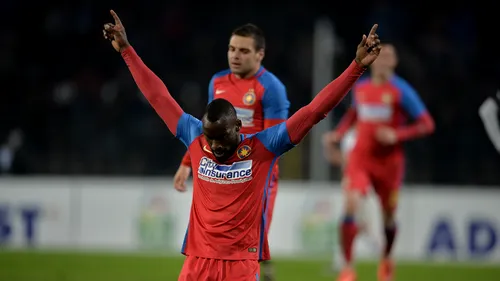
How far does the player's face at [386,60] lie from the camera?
944cm

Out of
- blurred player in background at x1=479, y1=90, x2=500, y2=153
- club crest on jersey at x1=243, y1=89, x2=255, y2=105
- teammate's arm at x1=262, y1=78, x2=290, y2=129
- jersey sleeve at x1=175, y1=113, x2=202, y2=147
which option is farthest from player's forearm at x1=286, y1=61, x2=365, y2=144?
blurred player in background at x1=479, y1=90, x2=500, y2=153

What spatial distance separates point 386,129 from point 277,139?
4559 mm

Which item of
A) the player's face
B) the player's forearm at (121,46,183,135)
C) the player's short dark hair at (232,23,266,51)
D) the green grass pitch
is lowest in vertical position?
the green grass pitch

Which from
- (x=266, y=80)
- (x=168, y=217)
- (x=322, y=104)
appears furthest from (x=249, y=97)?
(x=168, y=217)

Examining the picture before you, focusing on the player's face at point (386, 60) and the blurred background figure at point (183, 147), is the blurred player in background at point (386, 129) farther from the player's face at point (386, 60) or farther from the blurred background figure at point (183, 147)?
the blurred background figure at point (183, 147)

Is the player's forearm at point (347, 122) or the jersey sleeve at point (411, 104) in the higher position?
the jersey sleeve at point (411, 104)

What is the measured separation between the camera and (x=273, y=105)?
22.2 feet

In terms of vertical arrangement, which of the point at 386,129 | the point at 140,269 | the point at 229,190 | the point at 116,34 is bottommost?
the point at 140,269

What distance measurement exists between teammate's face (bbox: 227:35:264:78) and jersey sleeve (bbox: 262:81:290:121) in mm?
232

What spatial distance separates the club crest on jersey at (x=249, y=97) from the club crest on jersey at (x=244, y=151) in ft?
5.54

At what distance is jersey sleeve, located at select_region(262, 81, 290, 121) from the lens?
6742 mm

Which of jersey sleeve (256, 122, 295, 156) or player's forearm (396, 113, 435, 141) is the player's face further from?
jersey sleeve (256, 122, 295, 156)

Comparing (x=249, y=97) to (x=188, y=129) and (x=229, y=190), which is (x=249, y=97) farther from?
(x=229, y=190)

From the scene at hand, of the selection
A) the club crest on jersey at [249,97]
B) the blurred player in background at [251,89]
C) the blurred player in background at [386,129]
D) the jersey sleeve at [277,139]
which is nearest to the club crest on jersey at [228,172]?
the jersey sleeve at [277,139]
